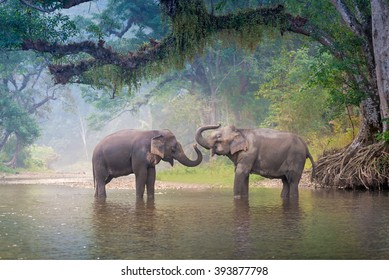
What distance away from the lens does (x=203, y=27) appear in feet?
78.7

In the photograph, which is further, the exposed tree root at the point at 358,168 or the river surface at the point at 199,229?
the exposed tree root at the point at 358,168

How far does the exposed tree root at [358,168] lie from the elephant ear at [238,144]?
487 cm

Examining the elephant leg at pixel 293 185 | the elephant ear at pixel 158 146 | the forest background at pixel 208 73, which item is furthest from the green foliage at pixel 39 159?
the elephant leg at pixel 293 185

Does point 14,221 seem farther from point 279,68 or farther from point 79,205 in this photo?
point 279,68

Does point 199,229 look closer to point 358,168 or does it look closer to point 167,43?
point 358,168

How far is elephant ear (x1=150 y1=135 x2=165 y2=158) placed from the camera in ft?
64.1

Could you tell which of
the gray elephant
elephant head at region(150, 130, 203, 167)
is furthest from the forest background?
elephant head at region(150, 130, 203, 167)

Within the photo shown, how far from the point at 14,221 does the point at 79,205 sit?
382cm

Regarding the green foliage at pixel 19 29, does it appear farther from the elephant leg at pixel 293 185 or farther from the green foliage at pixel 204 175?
the elephant leg at pixel 293 185

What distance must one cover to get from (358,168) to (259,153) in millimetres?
4637

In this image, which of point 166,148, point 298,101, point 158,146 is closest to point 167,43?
point 166,148

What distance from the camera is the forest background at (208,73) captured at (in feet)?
79.6

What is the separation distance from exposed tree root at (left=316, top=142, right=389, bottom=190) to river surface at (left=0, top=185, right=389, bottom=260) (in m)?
2.91

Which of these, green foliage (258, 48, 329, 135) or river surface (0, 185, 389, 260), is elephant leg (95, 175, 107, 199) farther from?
green foliage (258, 48, 329, 135)
